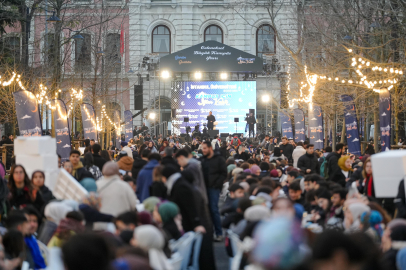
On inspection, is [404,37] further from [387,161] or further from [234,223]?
[234,223]

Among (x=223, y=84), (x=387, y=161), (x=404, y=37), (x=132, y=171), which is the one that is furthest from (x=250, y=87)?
(x=387, y=161)

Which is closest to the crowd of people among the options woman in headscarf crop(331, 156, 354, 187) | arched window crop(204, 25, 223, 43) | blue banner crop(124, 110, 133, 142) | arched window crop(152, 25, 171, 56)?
woman in headscarf crop(331, 156, 354, 187)

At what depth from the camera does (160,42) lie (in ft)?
175

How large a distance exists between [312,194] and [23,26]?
22.0 metres

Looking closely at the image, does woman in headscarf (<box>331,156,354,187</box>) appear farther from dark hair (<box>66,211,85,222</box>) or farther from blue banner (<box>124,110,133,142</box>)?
blue banner (<box>124,110,133,142</box>)

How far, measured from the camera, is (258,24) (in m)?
53.1

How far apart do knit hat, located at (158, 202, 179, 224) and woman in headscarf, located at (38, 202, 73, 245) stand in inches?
38.7

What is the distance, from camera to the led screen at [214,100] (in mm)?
44812

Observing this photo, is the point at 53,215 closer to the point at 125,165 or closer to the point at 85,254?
the point at 85,254

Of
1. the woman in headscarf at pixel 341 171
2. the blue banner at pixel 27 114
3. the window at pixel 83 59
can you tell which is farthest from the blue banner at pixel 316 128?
the window at pixel 83 59

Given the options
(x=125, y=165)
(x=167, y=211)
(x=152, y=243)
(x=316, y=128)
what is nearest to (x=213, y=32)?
(x=316, y=128)

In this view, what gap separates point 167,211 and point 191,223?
2.29 feet

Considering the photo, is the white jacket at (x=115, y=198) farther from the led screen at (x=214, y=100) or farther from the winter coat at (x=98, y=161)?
the led screen at (x=214, y=100)

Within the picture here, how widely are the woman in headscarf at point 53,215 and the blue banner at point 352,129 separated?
14.4 metres
